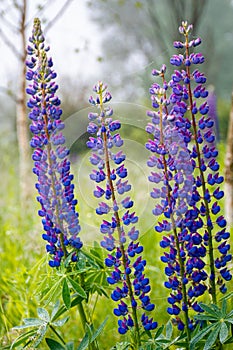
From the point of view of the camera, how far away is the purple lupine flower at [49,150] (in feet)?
5.53

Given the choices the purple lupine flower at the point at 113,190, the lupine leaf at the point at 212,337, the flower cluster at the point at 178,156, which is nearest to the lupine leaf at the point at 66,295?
the purple lupine flower at the point at 113,190

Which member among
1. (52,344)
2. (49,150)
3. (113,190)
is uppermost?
(49,150)

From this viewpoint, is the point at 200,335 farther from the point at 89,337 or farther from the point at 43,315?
the point at 43,315

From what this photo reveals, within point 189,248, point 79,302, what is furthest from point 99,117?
point 79,302

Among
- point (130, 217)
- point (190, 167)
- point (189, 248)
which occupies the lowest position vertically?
point (189, 248)

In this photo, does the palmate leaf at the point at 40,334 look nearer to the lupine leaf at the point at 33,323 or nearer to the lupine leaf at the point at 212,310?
the lupine leaf at the point at 33,323

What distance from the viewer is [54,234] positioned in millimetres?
1730

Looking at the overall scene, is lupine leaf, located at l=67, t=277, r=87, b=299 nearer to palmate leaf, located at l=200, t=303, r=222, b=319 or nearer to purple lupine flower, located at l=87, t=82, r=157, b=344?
purple lupine flower, located at l=87, t=82, r=157, b=344

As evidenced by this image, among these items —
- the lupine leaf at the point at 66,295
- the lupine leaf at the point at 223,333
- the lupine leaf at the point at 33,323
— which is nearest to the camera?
the lupine leaf at the point at 223,333

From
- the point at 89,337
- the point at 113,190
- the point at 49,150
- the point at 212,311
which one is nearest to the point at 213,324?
the point at 212,311

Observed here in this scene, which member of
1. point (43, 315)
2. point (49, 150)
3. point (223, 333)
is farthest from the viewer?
point (43, 315)

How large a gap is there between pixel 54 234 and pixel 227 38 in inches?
995

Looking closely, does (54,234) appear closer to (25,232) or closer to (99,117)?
(99,117)

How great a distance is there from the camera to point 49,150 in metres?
1.69
